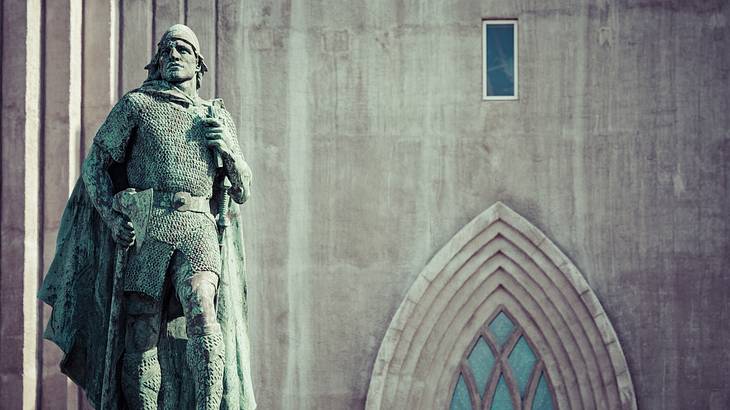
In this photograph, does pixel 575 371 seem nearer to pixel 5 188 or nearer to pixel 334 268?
pixel 334 268

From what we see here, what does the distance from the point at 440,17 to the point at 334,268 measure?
2.40 metres

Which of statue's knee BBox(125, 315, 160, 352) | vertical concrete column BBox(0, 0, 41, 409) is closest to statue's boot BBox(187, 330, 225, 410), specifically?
statue's knee BBox(125, 315, 160, 352)

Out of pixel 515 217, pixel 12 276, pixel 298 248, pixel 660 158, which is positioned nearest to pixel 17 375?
pixel 12 276

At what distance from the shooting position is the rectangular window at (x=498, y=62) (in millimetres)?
17062

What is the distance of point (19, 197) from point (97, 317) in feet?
20.0

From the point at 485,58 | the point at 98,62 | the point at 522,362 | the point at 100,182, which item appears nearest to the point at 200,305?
the point at 100,182

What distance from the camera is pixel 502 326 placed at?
1695 centimetres

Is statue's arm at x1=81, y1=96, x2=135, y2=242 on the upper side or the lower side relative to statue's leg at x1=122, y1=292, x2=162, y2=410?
upper

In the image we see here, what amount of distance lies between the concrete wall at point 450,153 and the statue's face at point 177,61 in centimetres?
640

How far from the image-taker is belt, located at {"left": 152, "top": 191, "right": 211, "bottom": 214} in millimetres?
10031

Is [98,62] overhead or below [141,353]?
overhead

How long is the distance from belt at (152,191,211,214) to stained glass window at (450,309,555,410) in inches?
282

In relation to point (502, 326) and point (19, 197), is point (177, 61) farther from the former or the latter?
point (502, 326)

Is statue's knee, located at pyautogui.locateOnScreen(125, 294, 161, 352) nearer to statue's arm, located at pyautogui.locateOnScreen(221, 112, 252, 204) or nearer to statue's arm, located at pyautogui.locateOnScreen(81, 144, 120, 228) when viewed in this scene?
statue's arm, located at pyautogui.locateOnScreen(81, 144, 120, 228)
